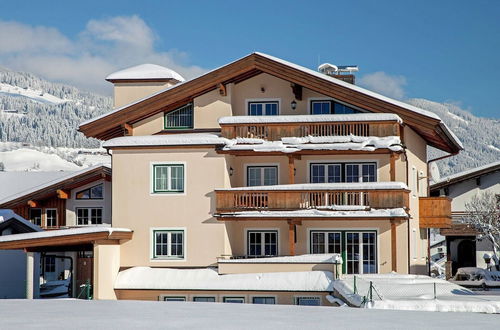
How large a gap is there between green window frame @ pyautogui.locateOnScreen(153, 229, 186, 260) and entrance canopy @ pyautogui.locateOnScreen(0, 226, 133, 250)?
3.61 ft

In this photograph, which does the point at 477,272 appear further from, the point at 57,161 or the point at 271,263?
the point at 57,161

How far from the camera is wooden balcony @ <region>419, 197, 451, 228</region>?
39.5m

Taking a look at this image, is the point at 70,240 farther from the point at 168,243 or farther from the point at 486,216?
the point at 486,216

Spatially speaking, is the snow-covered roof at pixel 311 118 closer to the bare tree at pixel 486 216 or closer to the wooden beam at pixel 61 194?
the bare tree at pixel 486 216

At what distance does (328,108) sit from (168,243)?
825cm

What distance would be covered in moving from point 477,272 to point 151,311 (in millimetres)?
26351

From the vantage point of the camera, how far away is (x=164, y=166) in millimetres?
36219

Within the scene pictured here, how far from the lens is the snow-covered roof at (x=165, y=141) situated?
1407 inches

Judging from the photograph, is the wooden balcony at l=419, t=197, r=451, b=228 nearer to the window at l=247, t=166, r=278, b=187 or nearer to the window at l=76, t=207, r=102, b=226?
the window at l=247, t=166, r=278, b=187

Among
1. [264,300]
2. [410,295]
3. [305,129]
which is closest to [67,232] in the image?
[264,300]

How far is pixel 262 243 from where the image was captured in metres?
37.0

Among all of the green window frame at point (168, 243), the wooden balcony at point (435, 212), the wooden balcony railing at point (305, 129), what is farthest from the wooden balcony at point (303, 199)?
the wooden balcony at point (435, 212)

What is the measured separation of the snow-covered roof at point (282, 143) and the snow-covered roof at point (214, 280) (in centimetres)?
474

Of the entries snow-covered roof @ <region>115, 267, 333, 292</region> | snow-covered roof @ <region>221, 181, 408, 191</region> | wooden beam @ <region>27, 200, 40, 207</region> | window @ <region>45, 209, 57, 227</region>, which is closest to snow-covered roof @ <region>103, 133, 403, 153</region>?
snow-covered roof @ <region>221, 181, 408, 191</region>
